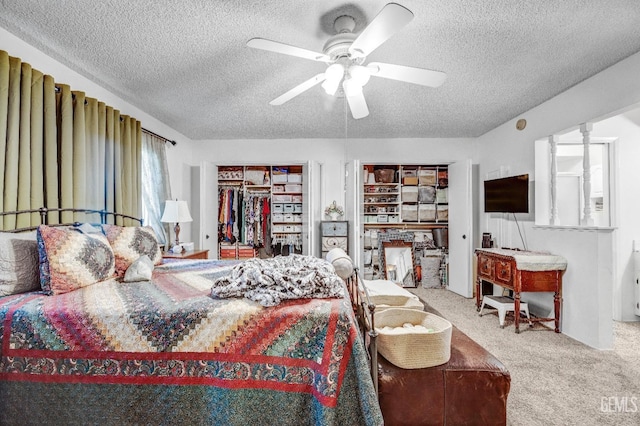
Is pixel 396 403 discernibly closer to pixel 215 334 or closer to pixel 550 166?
pixel 215 334

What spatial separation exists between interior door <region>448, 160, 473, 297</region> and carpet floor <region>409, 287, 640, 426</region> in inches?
44.6

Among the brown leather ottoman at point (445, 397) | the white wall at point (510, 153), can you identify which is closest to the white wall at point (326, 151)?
the white wall at point (510, 153)

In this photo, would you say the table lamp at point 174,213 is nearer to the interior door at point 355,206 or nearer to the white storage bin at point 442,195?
the interior door at point 355,206

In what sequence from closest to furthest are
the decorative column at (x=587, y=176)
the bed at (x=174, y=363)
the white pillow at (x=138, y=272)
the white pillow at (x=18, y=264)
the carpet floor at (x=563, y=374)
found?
1. the bed at (x=174, y=363)
2. the white pillow at (x=18, y=264)
3. the carpet floor at (x=563, y=374)
4. the white pillow at (x=138, y=272)
5. the decorative column at (x=587, y=176)

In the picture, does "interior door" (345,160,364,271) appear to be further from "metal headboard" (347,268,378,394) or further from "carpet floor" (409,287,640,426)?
"metal headboard" (347,268,378,394)

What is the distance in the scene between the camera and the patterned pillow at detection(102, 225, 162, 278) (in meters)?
2.17

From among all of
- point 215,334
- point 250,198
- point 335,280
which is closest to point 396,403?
point 335,280

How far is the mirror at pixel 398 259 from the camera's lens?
5445mm

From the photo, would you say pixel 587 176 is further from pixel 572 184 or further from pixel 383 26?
pixel 383 26

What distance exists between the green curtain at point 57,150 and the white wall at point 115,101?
0.14 m

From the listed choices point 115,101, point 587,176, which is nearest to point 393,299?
point 587,176

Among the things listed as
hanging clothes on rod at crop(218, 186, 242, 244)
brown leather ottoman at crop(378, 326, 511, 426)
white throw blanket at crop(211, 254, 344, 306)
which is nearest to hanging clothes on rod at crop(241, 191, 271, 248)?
hanging clothes on rod at crop(218, 186, 242, 244)

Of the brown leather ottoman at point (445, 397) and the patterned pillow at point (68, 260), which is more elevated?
the patterned pillow at point (68, 260)

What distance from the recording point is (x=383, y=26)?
153cm
